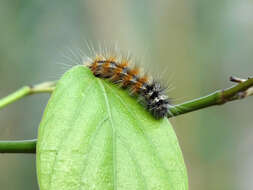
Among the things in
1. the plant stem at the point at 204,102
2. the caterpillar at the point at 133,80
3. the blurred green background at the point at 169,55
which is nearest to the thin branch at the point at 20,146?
the plant stem at the point at 204,102

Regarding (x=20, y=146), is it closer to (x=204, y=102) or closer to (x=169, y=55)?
(x=204, y=102)

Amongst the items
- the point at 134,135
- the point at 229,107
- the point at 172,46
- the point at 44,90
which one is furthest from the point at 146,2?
the point at 134,135

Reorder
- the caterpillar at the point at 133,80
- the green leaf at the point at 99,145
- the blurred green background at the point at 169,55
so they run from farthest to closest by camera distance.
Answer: the blurred green background at the point at 169,55
the caterpillar at the point at 133,80
the green leaf at the point at 99,145

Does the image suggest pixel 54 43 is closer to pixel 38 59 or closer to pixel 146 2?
pixel 38 59

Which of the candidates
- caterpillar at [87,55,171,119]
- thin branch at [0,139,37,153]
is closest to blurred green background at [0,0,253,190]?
caterpillar at [87,55,171,119]

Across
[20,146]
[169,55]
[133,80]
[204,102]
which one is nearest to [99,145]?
[20,146]

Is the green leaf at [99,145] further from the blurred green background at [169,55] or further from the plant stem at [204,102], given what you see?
the blurred green background at [169,55]
